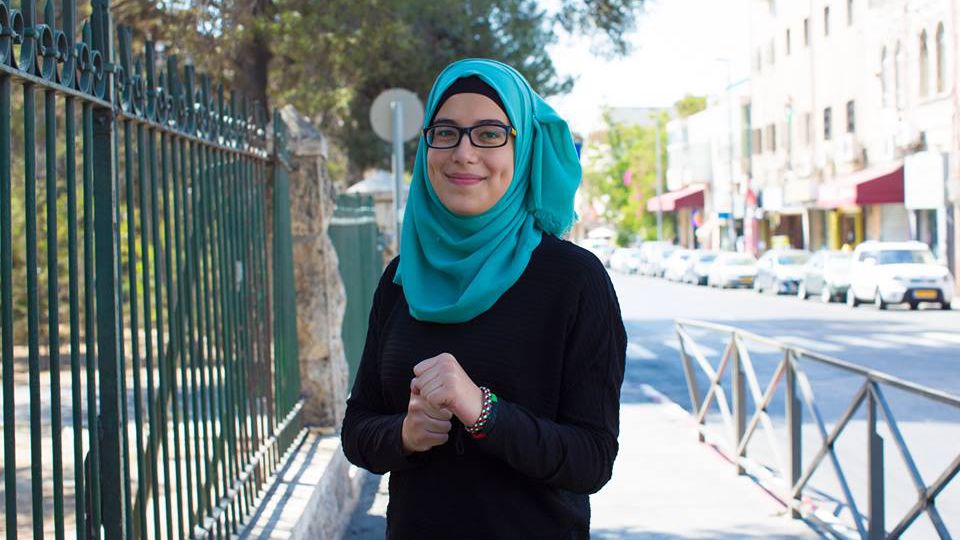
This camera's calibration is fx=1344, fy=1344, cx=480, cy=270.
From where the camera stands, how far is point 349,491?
7609 mm

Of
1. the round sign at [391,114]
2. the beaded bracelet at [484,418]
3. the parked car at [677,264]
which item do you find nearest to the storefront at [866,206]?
the parked car at [677,264]

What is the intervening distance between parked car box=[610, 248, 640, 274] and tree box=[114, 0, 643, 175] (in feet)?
134

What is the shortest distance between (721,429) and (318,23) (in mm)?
8468

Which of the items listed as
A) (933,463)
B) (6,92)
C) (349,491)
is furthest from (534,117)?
(349,491)

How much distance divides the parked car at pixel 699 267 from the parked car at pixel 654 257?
6.79 metres

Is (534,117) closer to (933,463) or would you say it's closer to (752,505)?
(933,463)

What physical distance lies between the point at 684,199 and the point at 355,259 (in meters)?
59.0

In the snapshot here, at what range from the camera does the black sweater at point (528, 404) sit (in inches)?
100

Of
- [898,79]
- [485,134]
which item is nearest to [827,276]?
[898,79]

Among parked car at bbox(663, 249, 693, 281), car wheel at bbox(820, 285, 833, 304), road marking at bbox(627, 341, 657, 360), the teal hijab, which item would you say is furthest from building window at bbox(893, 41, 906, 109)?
the teal hijab

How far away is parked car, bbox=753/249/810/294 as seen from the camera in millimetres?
37625

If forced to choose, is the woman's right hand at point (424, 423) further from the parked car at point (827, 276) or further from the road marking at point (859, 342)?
the parked car at point (827, 276)

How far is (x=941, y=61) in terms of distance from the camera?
33.6m

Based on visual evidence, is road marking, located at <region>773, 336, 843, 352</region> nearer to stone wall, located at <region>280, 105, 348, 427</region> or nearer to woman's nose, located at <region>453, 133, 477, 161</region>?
stone wall, located at <region>280, 105, 348, 427</region>
